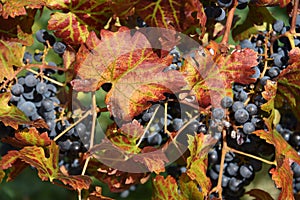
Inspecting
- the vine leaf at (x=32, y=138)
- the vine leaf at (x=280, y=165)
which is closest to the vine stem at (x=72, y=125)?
the vine leaf at (x=32, y=138)

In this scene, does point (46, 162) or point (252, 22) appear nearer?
point (46, 162)

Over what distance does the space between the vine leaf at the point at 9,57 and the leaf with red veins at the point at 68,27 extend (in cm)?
7

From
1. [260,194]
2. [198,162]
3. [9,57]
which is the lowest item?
[260,194]

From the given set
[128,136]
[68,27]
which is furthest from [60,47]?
[128,136]

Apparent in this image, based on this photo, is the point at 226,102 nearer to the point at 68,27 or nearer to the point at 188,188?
the point at 188,188

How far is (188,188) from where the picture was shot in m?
0.80

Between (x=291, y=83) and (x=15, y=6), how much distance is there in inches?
15.9

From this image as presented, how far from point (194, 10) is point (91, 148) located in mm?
246

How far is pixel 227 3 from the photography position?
0.83m

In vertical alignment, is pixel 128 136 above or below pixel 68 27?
below

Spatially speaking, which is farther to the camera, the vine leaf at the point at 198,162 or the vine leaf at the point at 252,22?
the vine leaf at the point at 252,22

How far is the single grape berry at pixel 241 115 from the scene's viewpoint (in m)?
0.82

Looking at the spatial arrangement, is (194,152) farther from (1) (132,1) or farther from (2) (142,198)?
(2) (142,198)

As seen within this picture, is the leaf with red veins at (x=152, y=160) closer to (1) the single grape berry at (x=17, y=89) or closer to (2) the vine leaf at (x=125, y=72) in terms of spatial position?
(2) the vine leaf at (x=125, y=72)
